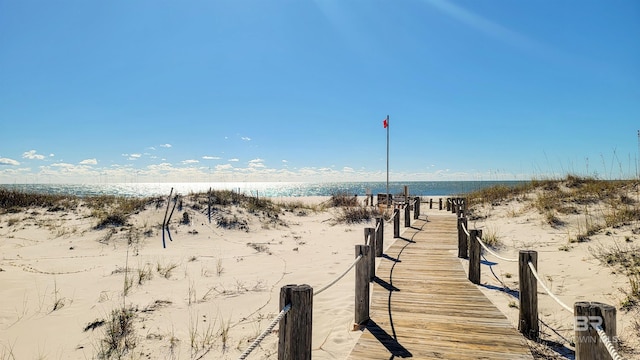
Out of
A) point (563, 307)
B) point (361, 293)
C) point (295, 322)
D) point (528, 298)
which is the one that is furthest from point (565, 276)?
point (295, 322)

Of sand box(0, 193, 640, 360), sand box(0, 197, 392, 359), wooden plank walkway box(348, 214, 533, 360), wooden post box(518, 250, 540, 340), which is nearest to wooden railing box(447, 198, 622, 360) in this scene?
wooden post box(518, 250, 540, 340)

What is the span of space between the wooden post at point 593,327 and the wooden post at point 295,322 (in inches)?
82.2

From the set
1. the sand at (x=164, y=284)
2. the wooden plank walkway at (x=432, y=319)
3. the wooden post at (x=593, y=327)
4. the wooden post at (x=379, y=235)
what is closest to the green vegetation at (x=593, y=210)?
the wooden plank walkway at (x=432, y=319)

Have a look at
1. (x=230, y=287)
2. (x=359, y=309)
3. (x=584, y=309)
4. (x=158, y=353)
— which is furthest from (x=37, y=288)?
(x=584, y=309)

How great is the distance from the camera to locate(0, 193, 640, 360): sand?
467 cm

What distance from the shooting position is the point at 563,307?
3668 mm

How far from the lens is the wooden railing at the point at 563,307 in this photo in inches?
90.2

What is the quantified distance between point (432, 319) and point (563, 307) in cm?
158

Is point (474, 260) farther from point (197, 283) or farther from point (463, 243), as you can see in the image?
point (197, 283)

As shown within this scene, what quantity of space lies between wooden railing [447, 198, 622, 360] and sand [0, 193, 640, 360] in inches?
17.4

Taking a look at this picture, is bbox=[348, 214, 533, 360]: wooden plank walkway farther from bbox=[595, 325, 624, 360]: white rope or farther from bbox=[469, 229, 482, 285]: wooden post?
bbox=[595, 325, 624, 360]: white rope

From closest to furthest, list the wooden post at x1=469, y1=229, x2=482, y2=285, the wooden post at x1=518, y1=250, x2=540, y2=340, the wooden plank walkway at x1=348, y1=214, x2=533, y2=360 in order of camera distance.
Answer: the wooden plank walkway at x1=348, y1=214, x2=533, y2=360 < the wooden post at x1=518, y1=250, x2=540, y2=340 < the wooden post at x1=469, y1=229, x2=482, y2=285

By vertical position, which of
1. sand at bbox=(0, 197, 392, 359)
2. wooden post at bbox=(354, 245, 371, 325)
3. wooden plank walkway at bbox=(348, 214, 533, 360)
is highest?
wooden post at bbox=(354, 245, 371, 325)

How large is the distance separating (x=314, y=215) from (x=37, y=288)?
13.4 meters
